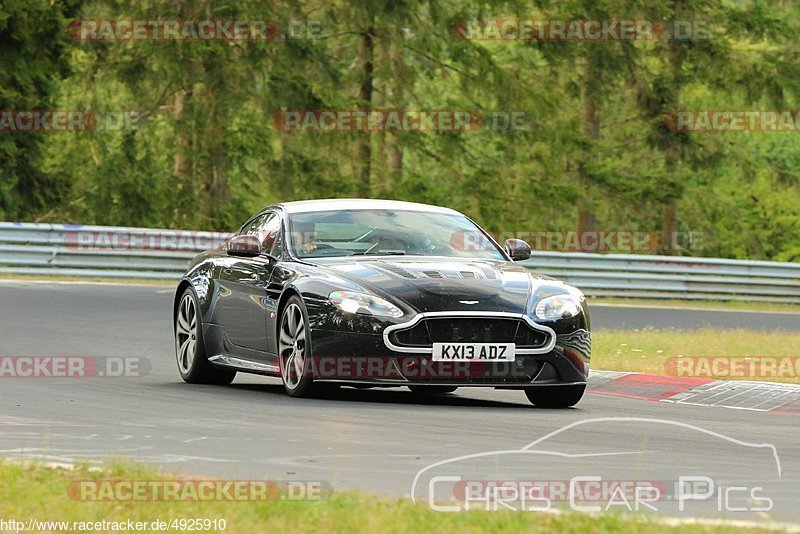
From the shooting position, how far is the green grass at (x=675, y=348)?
1462 cm

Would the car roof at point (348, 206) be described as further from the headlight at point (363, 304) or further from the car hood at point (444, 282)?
the headlight at point (363, 304)

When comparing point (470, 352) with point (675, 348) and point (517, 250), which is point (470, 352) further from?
point (675, 348)

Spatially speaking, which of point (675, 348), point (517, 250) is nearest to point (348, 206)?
point (517, 250)

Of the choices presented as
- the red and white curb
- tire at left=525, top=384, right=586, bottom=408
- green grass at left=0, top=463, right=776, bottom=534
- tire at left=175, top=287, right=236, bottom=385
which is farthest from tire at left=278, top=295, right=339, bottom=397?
green grass at left=0, top=463, right=776, bottom=534

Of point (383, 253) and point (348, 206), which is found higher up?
point (348, 206)

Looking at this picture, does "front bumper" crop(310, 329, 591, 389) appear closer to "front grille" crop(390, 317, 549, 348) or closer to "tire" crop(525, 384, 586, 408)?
"front grille" crop(390, 317, 549, 348)

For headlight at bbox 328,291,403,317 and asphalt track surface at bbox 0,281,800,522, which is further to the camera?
headlight at bbox 328,291,403,317

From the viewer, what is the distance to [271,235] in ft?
41.5

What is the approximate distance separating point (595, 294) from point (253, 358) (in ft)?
57.4

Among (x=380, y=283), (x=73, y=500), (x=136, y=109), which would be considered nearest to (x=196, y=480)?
(x=73, y=500)

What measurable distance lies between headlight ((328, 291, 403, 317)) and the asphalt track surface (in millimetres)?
634

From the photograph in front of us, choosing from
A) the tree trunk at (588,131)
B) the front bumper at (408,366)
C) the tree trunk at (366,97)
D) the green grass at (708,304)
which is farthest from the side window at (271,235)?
the tree trunk at (588,131)

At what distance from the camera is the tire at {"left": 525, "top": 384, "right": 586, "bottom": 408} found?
37.6ft

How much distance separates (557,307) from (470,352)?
2.53ft
